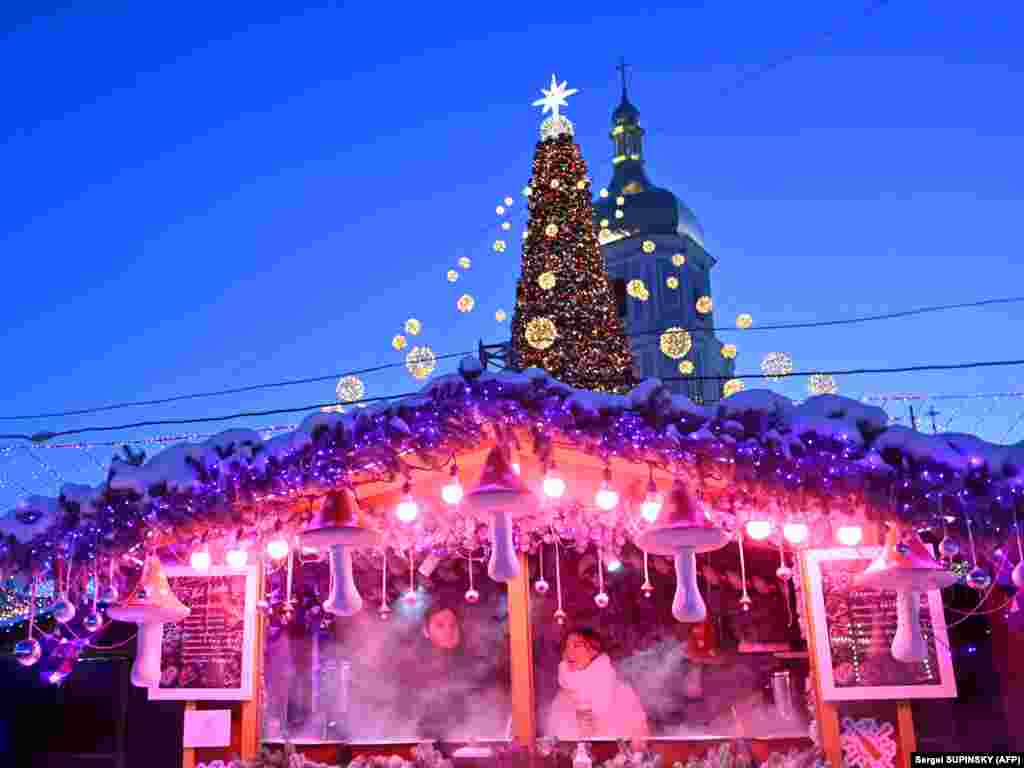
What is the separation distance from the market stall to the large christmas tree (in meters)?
6.63

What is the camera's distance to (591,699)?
8.30m

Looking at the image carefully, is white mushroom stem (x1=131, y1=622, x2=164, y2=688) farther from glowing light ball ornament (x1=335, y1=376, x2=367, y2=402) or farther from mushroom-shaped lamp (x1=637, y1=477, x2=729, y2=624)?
glowing light ball ornament (x1=335, y1=376, x2=367, y2=402)

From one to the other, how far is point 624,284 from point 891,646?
121 ft

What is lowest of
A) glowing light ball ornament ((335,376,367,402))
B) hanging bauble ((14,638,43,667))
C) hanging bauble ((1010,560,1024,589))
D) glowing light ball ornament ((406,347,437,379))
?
hanging bauble ((14,638,43,667))

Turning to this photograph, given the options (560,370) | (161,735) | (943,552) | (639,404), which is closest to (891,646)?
(943,552)

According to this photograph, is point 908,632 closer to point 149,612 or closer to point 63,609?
point 149,612

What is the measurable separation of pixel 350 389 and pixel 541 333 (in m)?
2.99

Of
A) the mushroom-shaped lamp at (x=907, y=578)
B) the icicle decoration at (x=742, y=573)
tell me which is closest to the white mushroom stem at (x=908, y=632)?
the mushroom-shaped lamp at (x=907, y=578)

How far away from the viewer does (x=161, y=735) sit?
952 cm

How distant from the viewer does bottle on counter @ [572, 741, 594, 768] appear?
7633mm

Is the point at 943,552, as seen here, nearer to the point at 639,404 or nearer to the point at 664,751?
the point at 639,404

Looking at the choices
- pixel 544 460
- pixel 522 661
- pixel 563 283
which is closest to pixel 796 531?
pixel 544 460

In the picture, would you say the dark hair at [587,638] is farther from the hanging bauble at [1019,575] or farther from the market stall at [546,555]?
the hanging bauble at [1019,575]

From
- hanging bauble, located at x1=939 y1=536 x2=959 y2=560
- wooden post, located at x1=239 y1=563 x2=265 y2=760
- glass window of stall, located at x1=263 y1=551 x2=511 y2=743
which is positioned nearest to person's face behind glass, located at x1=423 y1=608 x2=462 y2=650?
glass window of stall, located at x1=263 y1=551 x2=511 y2=743
